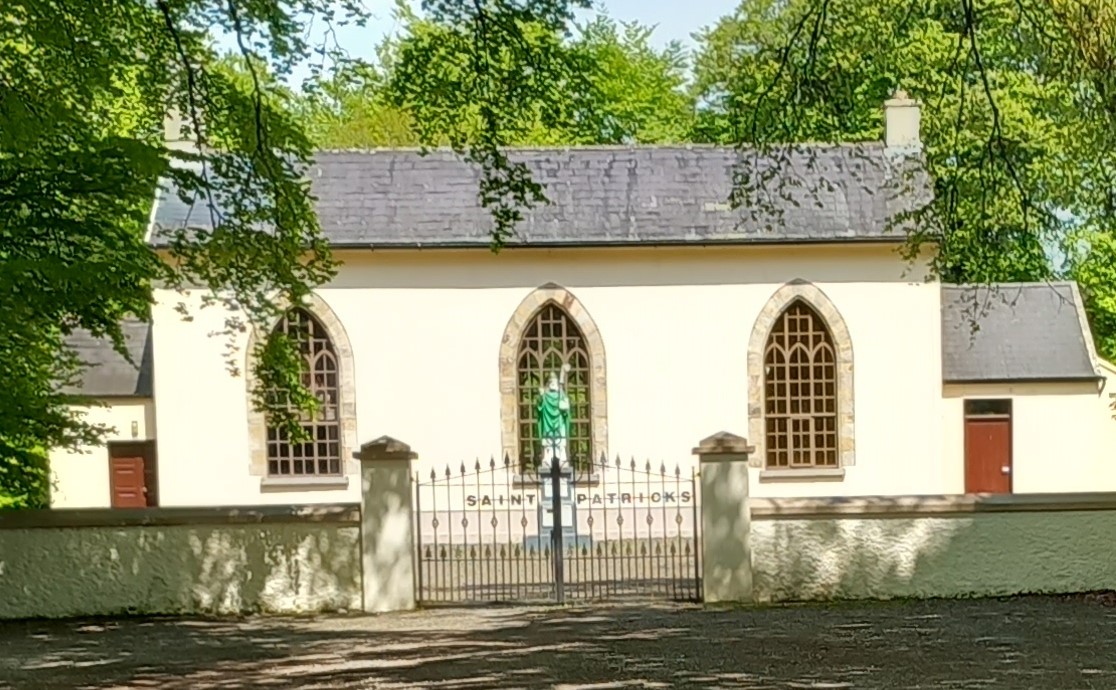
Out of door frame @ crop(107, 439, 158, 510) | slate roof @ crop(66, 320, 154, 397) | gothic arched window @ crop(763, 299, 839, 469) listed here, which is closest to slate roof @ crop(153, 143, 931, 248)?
gothic arched window @ crop(763, 299, 839, 469)

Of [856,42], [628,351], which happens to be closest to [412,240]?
[628,351]

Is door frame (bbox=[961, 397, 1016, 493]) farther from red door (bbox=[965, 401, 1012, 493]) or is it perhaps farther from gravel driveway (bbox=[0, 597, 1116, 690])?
gravel driveway (bbox=[0, 597, 1116, 690])

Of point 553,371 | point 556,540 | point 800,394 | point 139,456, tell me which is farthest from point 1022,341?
point 139,456

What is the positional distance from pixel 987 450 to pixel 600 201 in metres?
8.44

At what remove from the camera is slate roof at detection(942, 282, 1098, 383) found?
21.4 metres

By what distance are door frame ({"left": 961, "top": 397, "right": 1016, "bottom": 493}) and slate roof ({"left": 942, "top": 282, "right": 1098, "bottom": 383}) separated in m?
0.43

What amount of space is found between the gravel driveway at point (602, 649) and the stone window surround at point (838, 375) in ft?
28.3

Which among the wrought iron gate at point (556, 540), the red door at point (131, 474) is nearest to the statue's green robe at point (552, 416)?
the wrought iron gate at point (556, 540)

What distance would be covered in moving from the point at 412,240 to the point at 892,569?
10.3m

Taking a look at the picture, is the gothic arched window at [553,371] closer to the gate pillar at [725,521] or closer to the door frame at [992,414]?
the door frame at [992,414]

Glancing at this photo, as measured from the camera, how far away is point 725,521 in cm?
1117

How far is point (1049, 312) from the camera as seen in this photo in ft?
73.8

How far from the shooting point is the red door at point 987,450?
21625 millimetres

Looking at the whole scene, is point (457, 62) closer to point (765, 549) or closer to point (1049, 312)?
point (765, 549)
